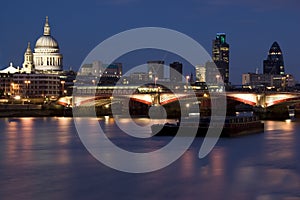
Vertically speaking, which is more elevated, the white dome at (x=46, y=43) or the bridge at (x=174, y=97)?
the white dome at (x=46, y=43)

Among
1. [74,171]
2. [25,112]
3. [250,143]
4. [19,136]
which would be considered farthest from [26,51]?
[74,171]

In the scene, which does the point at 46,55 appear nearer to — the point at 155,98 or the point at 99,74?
the point at 99,74

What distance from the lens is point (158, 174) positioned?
15289mm

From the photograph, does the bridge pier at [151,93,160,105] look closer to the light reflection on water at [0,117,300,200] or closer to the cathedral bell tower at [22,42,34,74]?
the light reflection on water at [0,117,300,200]

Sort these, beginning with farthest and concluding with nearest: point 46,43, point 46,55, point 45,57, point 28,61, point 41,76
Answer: point 28,61, point 46,43, point 46,55, point 45,57, point 41,76

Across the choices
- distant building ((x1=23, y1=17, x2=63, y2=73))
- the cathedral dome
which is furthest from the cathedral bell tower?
the cathedral dome

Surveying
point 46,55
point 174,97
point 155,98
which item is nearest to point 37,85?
point 46,55

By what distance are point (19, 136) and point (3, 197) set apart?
13.2m

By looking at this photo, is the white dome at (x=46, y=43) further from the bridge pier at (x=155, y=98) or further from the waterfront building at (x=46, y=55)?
the bridge pier at (x=155, y=98)

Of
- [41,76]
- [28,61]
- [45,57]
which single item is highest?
[45,57]

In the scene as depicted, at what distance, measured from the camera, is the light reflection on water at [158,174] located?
13008 mm

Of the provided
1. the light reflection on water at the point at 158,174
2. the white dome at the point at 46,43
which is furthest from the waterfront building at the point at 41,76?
the light reflection on water at the point at 158,174

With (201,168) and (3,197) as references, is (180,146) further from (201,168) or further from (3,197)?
(3,197)

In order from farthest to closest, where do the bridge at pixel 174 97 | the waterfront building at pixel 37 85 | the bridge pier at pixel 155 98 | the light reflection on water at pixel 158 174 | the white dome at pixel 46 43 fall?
the white dome at pixel 46 43, the waterfront building at pixel 37 85, the bridge pier at pixel 155 98, the bridge at pixel 174 97, the light reflection on water at pixel 158 174
